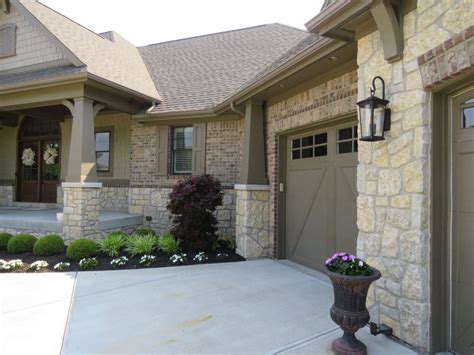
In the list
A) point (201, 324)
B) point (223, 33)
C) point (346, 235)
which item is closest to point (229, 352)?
point (201, 324)

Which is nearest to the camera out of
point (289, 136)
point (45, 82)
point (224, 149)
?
point (289, 136)

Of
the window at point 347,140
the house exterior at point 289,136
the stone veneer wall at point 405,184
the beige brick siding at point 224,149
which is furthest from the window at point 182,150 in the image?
the stone veneer wall at point 405,184

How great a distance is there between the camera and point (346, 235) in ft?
17.5

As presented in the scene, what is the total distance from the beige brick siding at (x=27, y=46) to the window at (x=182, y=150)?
365 centimetres

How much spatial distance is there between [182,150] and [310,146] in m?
4.41

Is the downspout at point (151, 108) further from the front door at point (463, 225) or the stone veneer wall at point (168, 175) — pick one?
the front door at point (463, 225)

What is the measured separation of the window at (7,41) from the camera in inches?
373

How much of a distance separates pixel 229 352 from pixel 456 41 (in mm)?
3306

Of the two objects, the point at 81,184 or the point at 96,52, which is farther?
the point at 96,52

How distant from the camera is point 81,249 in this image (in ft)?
22.4

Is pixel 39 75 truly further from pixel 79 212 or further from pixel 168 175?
pixel 168 175

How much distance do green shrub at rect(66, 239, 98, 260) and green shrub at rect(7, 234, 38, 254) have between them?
1.20 meters

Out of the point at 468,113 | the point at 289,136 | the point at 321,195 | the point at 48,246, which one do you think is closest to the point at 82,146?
the point at 48,246

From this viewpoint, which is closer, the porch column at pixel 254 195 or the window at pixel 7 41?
the porch column at pixel 254 195
